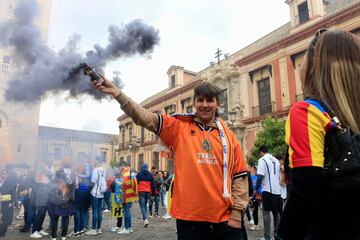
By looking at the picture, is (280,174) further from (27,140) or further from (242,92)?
(27,140)

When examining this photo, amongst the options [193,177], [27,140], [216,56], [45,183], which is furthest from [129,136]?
[193,177]

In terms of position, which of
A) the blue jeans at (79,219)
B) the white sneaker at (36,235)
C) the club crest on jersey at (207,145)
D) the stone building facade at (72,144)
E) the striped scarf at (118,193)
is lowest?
the white sneaker at (36,235)

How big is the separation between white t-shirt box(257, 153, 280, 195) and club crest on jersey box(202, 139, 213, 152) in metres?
4.59

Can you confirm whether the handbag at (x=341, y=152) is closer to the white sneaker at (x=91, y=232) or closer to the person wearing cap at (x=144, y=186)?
the white sneaker at (x=91, y=232)

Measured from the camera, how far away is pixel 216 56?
23.1 metres

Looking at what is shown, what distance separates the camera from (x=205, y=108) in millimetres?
2596

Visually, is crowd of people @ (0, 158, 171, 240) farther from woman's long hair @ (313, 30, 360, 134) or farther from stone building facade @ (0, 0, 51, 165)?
stone building facade @ (0, 0, 51, 165)

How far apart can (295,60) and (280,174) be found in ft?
42.5

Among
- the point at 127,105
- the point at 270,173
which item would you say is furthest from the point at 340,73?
the point at 270,173

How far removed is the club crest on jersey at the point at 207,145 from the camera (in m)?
2.44

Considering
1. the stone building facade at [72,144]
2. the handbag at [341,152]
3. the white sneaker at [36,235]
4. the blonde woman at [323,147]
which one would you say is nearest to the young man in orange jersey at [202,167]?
the blonde woman at [323,147]

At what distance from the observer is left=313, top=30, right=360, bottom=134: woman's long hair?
129 cm

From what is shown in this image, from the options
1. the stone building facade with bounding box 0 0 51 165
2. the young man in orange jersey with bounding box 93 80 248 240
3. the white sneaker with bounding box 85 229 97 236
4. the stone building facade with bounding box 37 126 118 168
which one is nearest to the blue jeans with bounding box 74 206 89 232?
the white sneaker with bounding box 85 229 97 236

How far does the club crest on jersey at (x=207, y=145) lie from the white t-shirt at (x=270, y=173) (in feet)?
15.0
